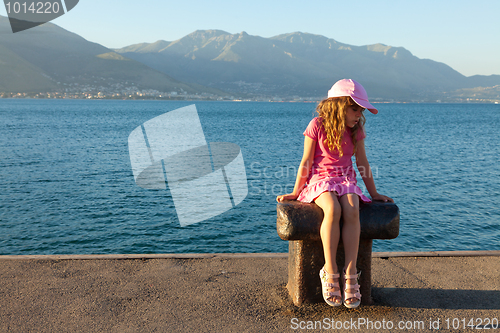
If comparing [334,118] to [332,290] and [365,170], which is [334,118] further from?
[332,290]

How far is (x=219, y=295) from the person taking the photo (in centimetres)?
387

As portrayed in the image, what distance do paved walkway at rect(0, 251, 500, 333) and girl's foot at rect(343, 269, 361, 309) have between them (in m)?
0.15

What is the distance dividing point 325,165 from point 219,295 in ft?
5.50

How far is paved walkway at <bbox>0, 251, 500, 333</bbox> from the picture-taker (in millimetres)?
3363

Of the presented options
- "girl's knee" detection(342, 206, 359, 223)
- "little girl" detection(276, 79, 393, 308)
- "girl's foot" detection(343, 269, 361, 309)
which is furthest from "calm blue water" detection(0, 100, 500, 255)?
"girl's knee" detection(342, 206, 359, 223)

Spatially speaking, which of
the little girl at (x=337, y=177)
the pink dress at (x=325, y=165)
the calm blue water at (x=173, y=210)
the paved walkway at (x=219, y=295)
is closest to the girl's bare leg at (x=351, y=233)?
the little girl at (x=337, y=177)

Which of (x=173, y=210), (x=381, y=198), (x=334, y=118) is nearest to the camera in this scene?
(x=334, y=118)

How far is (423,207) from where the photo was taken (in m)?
15.7

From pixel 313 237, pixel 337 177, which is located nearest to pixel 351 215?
pixel 313 237

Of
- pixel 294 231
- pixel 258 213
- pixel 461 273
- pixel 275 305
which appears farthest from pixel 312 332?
pixel 258 213

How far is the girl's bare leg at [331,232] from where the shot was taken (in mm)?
3381

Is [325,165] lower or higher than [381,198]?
higher

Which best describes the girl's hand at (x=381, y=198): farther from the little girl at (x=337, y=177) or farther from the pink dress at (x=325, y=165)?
the pink dress at (x=325, y=165)

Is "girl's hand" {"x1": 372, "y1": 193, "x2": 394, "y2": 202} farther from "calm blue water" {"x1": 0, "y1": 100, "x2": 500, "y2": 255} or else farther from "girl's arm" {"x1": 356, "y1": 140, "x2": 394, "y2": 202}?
"calm blue water" {"x1": 0, "y1": 100, "x2": 500, "y2": 255}
